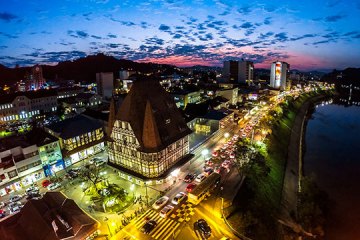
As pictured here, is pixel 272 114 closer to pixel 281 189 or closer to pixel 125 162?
pixel 281 189

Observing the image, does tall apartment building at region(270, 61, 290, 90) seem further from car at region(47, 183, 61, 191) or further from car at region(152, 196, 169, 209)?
car at region(47, 183, 61, 191)

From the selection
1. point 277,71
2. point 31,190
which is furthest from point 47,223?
point 277,71

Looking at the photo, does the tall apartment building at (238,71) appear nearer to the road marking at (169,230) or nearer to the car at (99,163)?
the car at (99,163)

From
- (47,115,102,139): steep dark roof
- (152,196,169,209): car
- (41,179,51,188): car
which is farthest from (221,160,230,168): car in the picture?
(41,179,51,188): car

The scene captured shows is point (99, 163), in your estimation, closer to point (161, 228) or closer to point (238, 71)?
point (161, 228)

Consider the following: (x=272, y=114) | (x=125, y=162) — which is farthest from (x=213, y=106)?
(x=125, y=162)

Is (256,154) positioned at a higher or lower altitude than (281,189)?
higher

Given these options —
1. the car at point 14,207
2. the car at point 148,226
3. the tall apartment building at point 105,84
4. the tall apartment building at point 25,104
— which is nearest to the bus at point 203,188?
the car at point 148,226
